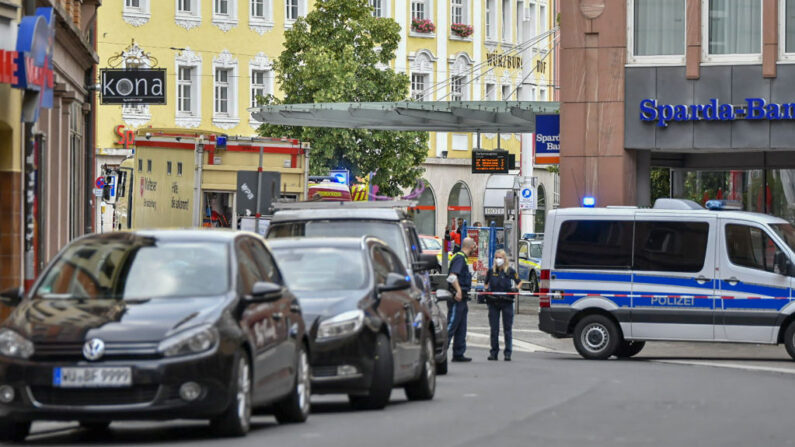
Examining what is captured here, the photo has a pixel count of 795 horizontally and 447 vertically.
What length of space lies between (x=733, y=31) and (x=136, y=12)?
120ft

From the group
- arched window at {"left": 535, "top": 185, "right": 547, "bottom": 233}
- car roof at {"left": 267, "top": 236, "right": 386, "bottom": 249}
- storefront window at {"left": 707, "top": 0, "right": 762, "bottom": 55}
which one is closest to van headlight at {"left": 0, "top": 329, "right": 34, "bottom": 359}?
car roof at {"left": 267, "top": 236, "right": 386, "bottom": 249}

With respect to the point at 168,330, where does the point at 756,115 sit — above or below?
above

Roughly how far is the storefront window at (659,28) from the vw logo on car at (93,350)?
78.4ft

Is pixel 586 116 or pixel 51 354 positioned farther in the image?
pixel 586 116

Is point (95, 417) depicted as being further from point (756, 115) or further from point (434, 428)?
point (756, 115)

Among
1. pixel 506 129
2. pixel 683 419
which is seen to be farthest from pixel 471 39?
pixel 683 419

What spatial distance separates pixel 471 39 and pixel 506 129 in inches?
1440

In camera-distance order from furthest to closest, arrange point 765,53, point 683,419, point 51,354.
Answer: point 765,53, point 683,419, point 51,354

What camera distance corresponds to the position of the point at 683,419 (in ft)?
50.9

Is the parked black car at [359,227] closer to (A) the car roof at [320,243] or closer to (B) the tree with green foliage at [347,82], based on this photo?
(A) the car roof at [320,243]

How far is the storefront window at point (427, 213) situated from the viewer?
77.2 metres

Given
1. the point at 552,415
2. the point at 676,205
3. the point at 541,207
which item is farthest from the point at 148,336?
the point at 541,207

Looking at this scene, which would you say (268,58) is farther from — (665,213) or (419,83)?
(665,213)

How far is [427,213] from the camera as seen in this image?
77.6m
